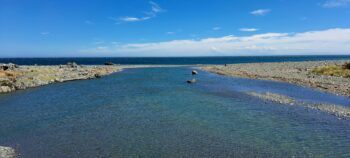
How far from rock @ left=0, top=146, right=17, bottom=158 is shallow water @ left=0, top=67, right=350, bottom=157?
0.59 metres

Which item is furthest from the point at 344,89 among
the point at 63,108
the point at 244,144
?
the point at 63,108

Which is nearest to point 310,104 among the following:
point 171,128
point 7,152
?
point 171,128

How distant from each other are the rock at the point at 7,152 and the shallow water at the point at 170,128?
59 cm

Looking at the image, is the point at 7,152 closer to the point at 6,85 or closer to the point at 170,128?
the point at 170,128

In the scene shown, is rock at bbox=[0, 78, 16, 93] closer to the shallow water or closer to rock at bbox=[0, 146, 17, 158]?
the shallow water

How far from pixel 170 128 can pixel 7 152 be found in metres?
12.5

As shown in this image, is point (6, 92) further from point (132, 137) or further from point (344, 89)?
point (344, 89)

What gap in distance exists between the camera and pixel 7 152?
19812 millimetres

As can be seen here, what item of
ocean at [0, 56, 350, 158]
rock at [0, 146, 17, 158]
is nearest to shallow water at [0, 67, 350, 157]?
ocean at [0, 56, 350, 158]

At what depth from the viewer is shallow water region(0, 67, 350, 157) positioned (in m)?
20.8

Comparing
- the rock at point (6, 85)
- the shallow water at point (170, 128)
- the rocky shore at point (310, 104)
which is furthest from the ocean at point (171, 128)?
the rock at point (6, 85)

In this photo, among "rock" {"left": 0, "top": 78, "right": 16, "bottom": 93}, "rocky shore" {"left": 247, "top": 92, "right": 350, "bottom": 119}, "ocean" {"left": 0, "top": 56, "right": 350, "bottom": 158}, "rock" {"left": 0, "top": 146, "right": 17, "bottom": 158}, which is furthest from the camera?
"rock" {"left": 0, "top": 78, "right": 16, "bottom": 93}

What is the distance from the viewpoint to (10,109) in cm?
3534

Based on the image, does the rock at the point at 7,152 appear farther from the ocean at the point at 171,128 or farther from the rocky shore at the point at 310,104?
the rocky shore at the point at 310,104
